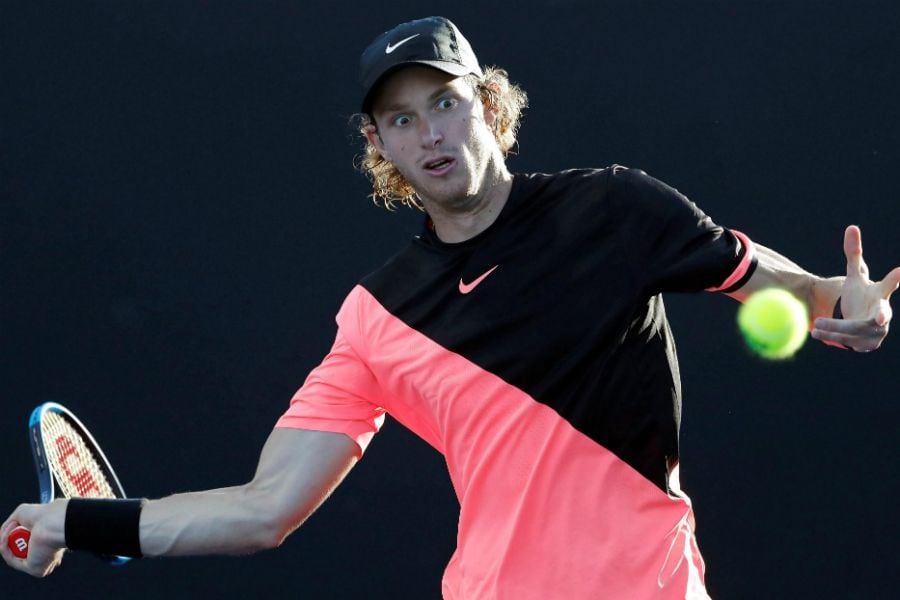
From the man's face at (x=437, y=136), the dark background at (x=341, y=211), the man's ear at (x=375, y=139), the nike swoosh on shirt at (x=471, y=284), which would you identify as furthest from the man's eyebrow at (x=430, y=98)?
the dark background at (x=341, y=211)

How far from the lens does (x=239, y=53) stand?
3.70 metres

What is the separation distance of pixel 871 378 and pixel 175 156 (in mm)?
2156

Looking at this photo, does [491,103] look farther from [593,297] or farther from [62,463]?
[62,463]

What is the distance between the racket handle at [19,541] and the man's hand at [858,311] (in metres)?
1.39

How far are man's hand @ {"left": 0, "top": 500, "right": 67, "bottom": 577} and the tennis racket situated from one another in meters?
→ 0.01

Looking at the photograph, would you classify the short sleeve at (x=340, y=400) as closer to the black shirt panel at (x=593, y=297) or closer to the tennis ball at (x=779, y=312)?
the black shirt panel at (x=593, y=297)

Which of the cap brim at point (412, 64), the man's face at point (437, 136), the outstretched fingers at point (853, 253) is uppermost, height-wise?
the cap brim at point (412, 64)

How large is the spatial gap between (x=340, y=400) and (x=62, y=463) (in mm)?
763

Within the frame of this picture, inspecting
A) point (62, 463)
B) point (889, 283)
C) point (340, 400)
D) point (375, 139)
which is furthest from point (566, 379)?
point (62, 463)

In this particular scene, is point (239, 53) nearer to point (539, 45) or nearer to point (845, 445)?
point (539, 45)

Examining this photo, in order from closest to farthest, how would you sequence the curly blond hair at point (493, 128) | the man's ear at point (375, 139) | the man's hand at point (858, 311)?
the man's hand at point (858, 311) < the man's ear at point (375, 139) < the curly blond hair at point (493, 128)

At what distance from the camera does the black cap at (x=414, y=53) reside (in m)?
2.16

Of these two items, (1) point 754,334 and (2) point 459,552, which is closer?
(2) point 459,552

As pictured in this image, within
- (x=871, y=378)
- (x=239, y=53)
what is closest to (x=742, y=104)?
(x=871, y=378)
